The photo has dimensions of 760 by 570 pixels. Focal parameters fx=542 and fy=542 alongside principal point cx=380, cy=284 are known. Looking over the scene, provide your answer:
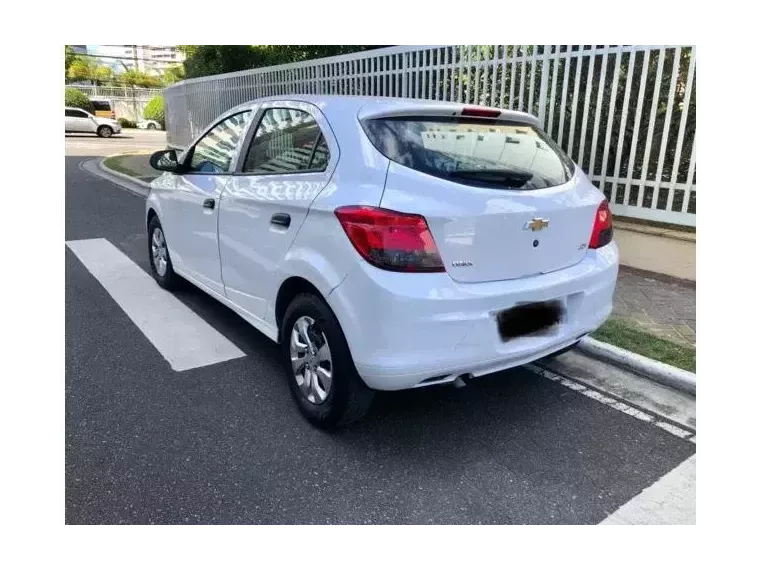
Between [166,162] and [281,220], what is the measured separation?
6.83 ft

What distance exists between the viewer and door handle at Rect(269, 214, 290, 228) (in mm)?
2920

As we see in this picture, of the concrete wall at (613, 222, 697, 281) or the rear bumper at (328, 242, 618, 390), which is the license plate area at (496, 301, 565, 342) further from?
the concrete wall at (613, 222, 697, 281)

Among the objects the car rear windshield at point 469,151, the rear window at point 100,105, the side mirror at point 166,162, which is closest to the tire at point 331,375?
the car rear windshield at point 469,151

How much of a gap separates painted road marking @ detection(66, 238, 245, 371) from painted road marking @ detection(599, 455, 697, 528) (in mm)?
2550

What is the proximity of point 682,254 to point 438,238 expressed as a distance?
139 inches

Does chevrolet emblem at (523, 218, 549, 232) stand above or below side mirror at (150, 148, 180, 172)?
below

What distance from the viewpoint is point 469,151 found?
9.04ft

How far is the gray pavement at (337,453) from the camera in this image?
235cm

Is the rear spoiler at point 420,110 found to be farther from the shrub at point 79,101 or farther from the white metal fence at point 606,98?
the shrub at point 79,101

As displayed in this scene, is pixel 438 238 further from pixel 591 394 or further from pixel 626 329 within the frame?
pixel 626 329

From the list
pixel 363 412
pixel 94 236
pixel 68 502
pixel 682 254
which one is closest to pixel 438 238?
pixel 363 412

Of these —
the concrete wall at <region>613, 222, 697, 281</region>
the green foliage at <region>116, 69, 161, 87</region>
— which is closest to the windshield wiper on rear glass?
the concrete wall at <region>613, 222, 697, 281</region>

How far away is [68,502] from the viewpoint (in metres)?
2.39

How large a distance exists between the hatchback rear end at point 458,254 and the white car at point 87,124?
31193 millimetres
